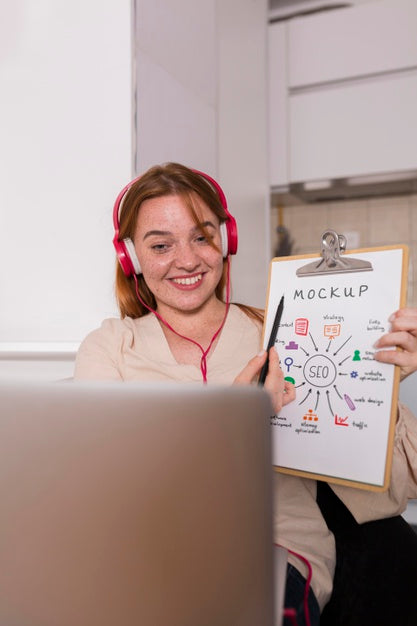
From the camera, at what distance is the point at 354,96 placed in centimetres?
226

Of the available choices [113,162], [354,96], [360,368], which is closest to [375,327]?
[360,368]

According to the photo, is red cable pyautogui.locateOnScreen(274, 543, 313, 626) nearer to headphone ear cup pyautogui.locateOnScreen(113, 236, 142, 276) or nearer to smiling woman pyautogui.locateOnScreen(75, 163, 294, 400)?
smiling woman pyautogui.locateOnScreen(75, 163, 294, 400)

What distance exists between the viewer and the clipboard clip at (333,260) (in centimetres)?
82

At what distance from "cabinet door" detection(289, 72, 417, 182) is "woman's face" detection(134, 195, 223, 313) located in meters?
1.34

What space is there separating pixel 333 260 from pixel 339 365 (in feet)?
0.53

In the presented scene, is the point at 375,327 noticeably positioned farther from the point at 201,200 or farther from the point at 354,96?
the point at 354,96

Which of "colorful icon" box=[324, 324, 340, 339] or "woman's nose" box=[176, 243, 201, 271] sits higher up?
"woman's nose" box=[176, 243, 201, 271]

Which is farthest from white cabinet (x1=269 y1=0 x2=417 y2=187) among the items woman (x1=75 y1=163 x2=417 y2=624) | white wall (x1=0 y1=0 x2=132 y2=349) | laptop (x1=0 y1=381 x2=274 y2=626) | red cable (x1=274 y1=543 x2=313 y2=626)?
laptop (x1=0 y1=381 x2=274 y2=626)

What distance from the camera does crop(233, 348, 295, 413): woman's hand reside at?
2.59 feet

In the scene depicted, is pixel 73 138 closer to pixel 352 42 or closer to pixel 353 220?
pixel 352 42

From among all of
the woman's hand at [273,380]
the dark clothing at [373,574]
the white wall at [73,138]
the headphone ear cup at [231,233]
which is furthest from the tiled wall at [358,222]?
the woman's hand at [273,380]

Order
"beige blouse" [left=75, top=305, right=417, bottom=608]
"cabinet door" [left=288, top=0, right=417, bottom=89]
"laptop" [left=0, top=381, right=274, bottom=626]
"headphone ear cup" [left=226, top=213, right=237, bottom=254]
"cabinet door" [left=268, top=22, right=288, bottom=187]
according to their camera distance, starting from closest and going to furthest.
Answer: "laptop" [left=0, top=381, right=274, bottom=626] → "beige blouse" [left=75, top=305, right=417, bottom=608] → "headphone ear cup" [left=226, top=213, right=237, bottom=254] → "cabinet door" [left=288, top=0, right=417, bottom=89] → "cabinet door" [left=268, top=22, right=288, bottom=187]

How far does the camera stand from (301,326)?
85 cm

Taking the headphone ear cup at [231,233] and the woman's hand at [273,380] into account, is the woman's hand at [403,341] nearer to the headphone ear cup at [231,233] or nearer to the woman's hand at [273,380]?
the woman's hand at [273,380]
